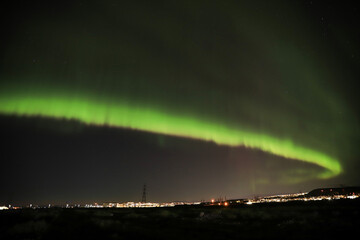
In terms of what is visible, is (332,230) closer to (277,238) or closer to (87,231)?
(277,238)

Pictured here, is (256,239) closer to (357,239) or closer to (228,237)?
(228,237)

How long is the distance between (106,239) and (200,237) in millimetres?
6839

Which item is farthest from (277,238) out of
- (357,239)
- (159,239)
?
(159,239)

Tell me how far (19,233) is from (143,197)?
13181cm

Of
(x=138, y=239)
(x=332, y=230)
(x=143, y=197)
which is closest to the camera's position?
(x=138, y=239)

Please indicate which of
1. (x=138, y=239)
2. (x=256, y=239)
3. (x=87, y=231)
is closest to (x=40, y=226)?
(x=87, y=231)

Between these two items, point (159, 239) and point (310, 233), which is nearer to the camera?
point (159, 239)

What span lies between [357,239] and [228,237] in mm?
8445

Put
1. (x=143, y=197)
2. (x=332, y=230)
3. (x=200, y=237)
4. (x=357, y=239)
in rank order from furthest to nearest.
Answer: (x=143, y=197) → (x=332, y=230) → (x=200, y=237) → (x=357, y=239)

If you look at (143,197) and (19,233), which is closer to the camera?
(19,233)

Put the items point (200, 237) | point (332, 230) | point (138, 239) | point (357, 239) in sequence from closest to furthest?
point (357, 239), point (138, 239), point (200, 237), point (332, 230)

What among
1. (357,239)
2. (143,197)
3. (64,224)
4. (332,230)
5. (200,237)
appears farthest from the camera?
(143,197)

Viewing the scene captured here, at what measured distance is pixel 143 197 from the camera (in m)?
147

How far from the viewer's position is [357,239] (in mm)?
16672
